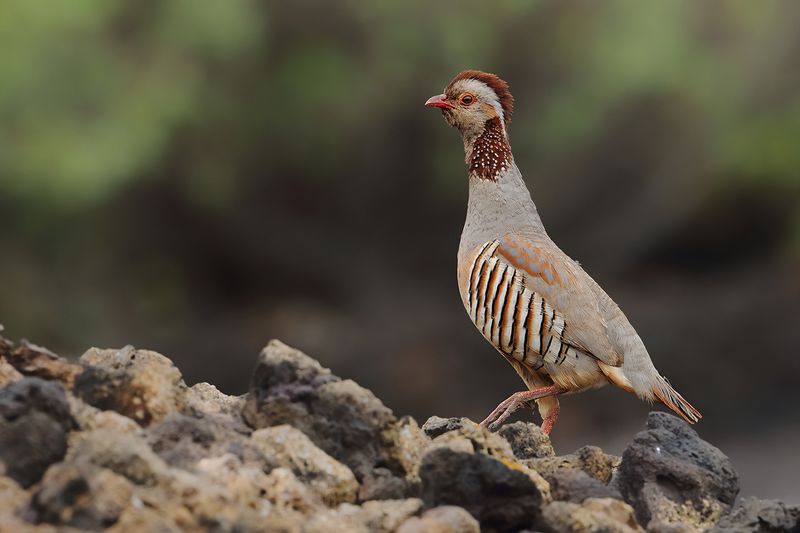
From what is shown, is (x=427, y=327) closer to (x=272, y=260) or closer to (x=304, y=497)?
(x=272, y=260)

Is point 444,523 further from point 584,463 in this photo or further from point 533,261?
point 533,261

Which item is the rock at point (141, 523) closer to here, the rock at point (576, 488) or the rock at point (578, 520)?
the rock at point (578, 520)

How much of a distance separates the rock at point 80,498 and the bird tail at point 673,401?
4.61 m

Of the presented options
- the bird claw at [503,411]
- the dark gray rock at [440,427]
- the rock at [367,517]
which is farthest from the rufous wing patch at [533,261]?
the rock at [367,517]

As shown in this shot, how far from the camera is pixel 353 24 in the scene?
67.1 feet

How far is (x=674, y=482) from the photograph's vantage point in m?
5.48

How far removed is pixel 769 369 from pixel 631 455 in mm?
15861

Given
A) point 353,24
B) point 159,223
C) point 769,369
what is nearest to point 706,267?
point 769,369

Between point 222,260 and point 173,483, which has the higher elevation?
point 222,260

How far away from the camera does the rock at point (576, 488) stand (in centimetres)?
511

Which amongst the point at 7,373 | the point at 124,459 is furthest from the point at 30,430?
the point at 7,373

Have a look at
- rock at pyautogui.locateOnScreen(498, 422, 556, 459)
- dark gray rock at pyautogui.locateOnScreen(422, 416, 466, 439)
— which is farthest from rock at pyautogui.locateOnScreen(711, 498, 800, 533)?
dark gray rock at pyautogui.locateOnScreen(422, 416, 466, 439)

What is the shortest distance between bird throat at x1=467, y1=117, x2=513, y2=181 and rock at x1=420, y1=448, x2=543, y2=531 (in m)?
4.42

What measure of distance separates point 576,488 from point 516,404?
271 centimetres
